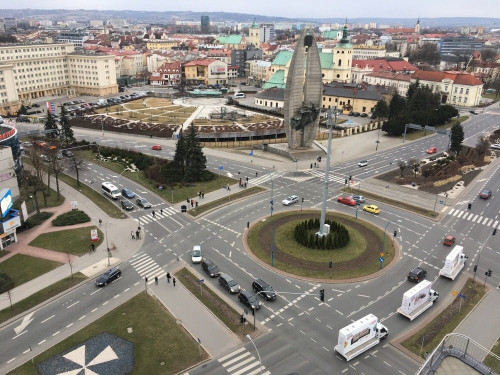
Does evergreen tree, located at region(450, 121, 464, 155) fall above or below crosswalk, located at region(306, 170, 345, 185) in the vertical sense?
above

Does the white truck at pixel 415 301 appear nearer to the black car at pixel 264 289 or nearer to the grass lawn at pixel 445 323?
the grass lawn at pixel 445 323

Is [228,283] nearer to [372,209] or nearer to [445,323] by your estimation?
[445,323]

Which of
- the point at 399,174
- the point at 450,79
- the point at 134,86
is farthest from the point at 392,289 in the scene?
the point at 134,86

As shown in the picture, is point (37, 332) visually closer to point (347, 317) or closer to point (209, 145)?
point (347, 317)

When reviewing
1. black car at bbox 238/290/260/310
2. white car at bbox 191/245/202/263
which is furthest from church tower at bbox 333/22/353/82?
black car at bbox 238/290/260/310

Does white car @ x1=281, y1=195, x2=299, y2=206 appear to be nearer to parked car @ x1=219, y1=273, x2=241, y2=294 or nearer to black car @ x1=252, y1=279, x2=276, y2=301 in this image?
parked car @ x1=219, y1=273, x2=241, y2=294

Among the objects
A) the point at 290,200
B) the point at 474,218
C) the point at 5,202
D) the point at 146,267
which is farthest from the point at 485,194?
the point at 5,202
